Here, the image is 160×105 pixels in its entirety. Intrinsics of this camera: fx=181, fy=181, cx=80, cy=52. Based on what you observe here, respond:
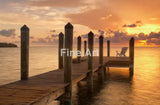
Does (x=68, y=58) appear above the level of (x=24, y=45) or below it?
below

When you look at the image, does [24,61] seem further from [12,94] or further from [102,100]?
[102,100]

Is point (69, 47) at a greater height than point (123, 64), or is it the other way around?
point (69, 47)

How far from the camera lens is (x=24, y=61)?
264 inches

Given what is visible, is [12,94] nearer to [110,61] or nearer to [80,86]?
[80,86]

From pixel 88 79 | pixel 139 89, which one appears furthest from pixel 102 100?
pixel 139 89

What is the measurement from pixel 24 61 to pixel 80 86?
6.35 metres

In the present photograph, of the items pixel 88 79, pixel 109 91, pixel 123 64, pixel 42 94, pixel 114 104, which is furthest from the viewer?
pixel 123 64

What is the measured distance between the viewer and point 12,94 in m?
5.00

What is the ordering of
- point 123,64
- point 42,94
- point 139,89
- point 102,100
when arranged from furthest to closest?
point 123,64 → point 139,89 → point 102,100 → point 42,94

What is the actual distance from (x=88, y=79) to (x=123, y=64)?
258 inches

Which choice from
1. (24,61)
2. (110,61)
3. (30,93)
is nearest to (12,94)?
(30,93)

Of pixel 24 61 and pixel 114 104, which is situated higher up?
pixel 24 61

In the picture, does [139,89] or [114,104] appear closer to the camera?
[114,104]

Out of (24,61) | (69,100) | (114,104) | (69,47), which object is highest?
(69,47)
